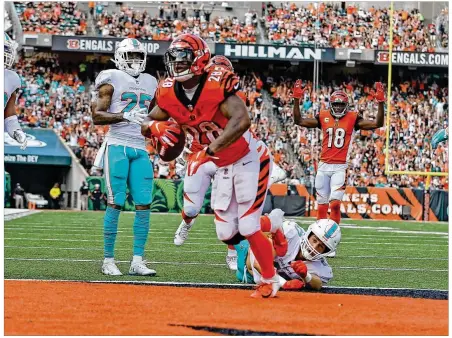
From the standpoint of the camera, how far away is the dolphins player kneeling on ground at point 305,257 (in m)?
6.33

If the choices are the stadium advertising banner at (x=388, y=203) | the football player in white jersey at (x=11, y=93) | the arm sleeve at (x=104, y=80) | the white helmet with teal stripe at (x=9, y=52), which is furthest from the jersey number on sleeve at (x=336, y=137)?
the stadium advertising banner at (x=388, y=203)

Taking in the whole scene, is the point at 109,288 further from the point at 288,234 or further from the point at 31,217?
the point at 31,217

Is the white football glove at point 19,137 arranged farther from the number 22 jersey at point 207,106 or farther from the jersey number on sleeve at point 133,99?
the number 22 jersey at point 207,106

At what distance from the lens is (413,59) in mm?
27359

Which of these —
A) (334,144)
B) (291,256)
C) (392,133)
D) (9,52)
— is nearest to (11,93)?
(9,52)

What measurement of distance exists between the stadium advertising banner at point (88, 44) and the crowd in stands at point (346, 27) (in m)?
3.73

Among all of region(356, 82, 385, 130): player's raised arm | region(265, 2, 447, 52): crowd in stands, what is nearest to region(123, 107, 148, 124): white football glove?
region(356, 82, 385, 130): player's raised arm

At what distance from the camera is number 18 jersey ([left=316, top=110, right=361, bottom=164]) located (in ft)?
35.8

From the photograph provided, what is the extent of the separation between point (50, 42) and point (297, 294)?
21828 mm

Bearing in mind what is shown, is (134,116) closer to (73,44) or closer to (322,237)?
(322,237)

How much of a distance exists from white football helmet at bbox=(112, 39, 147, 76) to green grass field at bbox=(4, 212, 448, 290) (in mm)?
1690

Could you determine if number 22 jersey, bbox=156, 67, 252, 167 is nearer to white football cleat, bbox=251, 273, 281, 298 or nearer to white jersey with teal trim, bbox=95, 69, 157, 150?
white football cleat, bbox=251, 273, 281, 298

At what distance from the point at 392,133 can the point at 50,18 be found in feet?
35.4

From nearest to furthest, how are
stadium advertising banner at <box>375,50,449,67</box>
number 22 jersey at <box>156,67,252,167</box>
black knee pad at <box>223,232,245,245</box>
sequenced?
number 22 jersey at <box>156,67,252,167</box>
black knee pad at <box>223,232,245,245</box>
stadium advertising banner at <box>375,50,449,67</box>
